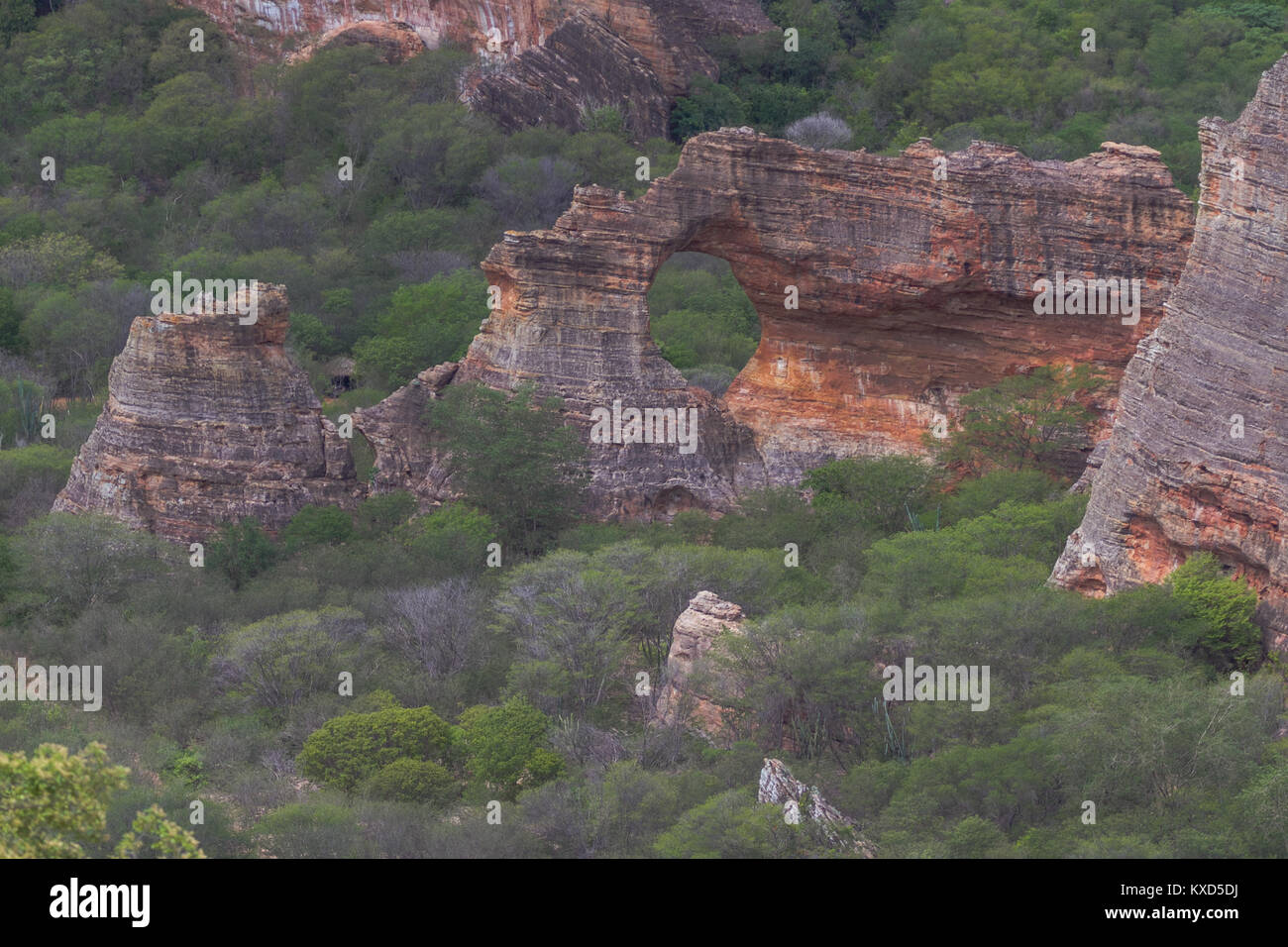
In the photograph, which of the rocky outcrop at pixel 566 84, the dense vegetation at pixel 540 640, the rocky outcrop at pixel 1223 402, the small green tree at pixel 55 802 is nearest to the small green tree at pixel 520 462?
the dense vegetation at pixel 540 640

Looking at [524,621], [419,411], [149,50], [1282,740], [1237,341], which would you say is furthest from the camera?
[149,50]

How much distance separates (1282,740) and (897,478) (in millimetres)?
11484

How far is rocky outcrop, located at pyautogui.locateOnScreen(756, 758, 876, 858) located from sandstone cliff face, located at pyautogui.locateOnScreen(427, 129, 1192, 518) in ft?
35.9

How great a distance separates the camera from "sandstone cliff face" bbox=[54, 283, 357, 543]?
1177 inches

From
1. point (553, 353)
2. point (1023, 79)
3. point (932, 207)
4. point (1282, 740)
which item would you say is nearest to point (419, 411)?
point (553, 353)

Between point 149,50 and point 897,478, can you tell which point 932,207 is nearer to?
point 897,478

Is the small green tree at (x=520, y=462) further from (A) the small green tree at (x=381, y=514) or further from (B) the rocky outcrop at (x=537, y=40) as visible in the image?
(B) the rocky outcrop at (x=537, y=40)

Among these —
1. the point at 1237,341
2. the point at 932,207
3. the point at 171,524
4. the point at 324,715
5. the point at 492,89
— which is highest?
the point at 492,89

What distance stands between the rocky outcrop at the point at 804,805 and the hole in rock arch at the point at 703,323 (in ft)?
58.8

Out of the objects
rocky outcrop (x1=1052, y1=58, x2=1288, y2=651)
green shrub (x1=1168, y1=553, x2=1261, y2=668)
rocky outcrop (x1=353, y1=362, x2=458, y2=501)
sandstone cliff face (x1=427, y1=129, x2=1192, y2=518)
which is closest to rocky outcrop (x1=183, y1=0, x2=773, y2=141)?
sandstone cliff face (x1=427, y1=129, x2=1192, y2=518)

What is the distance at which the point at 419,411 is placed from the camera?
1275 inches

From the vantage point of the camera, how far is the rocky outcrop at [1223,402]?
23.2 m

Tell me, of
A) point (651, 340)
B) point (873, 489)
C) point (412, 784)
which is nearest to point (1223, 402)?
point (873, 489)

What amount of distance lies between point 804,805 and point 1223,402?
24.9 feet
